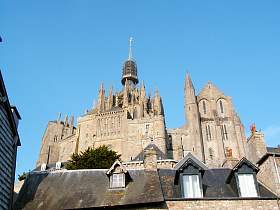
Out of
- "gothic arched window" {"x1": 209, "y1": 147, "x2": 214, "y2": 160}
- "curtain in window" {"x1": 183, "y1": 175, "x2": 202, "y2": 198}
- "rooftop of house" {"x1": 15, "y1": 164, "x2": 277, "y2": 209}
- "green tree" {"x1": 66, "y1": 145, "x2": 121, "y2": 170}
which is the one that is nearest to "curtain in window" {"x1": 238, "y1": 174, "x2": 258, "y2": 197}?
"rooftop of house" {"x1": 15, "y1": 164, "x2": 277, "y2": 209}

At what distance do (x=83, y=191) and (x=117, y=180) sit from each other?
1.53m

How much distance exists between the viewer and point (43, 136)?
6838 centimetres

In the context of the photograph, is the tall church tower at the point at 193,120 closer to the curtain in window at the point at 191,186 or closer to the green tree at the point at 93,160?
the green tree at the point at 93,160

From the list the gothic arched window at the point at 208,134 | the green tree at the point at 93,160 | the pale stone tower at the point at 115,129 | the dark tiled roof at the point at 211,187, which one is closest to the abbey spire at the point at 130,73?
the pale stone tower at the point at 115,129

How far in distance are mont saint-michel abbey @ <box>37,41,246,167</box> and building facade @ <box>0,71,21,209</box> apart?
35231 millimetres

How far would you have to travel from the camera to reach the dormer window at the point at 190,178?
48.2 ft

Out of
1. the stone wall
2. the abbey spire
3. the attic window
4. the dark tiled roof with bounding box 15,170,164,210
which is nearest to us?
the dark tiled roof with bounding box 15,170,164,210

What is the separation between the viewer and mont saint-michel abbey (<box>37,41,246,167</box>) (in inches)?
2093

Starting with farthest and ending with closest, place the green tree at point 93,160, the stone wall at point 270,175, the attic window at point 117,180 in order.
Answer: the green tree at point 93,160
the stone wall at point 270,175
the attic window at point 117,180

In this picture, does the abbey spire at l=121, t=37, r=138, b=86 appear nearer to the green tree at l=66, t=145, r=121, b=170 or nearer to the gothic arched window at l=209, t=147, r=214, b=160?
the gothic arched window at l=209, t=147, r=214, b=160

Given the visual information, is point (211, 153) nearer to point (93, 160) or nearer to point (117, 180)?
point (93, 160)

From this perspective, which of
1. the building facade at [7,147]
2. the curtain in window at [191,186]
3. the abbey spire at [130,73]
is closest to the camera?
the building facade at [7,147]

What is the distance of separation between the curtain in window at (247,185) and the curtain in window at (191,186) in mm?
1817

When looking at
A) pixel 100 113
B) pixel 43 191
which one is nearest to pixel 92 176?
pixel 43 191
